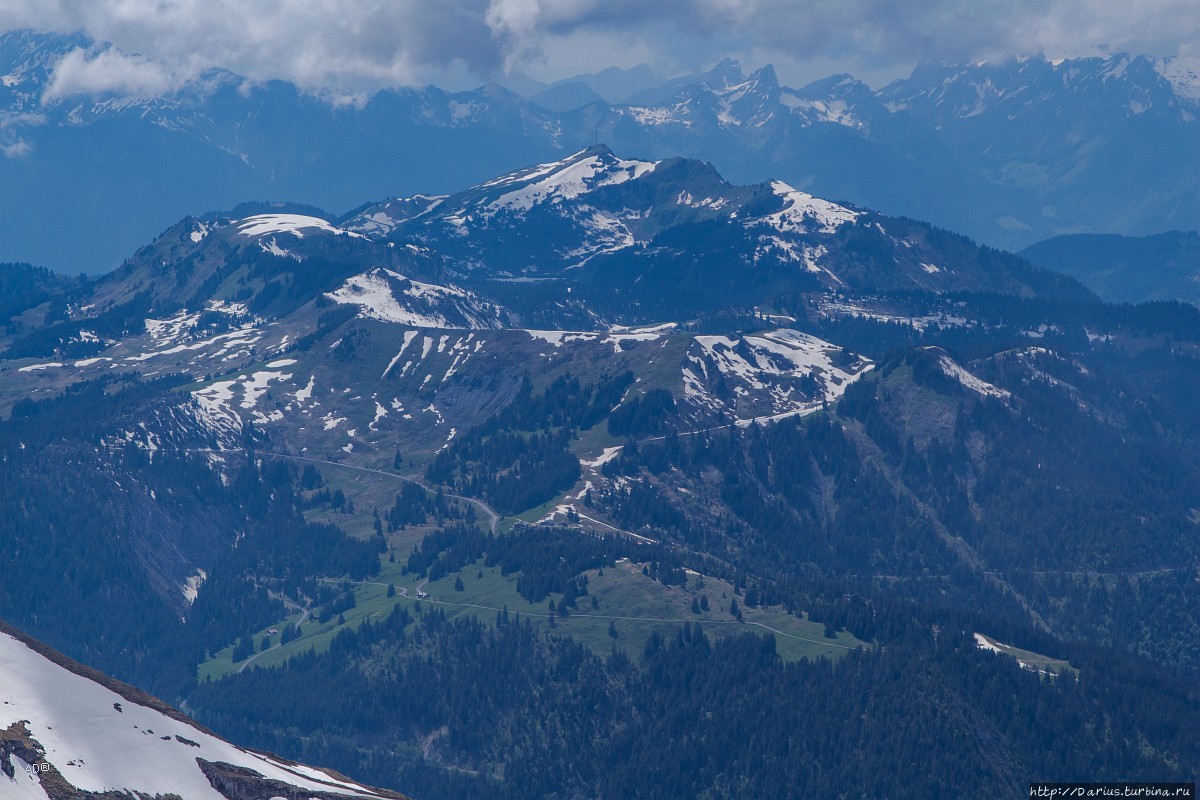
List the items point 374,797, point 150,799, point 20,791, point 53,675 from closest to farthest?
point 20,791 < point 150,799 < point 53,675 < point 374,797

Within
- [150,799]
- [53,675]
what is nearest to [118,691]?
[53,675]

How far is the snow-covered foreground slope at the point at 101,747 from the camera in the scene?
126938mm

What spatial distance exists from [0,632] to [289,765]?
90.6 ft

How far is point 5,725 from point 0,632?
1745 centimetres

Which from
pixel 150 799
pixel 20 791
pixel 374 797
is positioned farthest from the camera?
pixel 374 797

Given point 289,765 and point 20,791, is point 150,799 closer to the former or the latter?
point 20,791

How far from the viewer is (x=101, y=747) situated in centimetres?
13475

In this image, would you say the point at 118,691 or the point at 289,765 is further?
the point at 289,765

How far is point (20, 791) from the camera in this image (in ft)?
400

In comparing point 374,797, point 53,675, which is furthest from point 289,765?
point 53,675

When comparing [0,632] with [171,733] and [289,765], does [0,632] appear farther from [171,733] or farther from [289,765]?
[289,765]

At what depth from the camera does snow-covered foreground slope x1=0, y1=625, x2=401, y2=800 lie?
416ft

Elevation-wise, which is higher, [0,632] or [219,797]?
[0,632]

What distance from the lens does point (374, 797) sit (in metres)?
150
